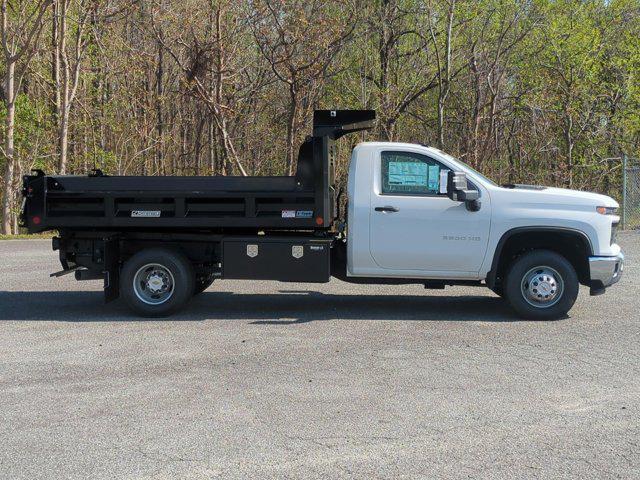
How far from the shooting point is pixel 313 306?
9891 mm

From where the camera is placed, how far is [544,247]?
8992 millimetres

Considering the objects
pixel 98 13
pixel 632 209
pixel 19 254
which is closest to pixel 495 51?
pixel 632 209

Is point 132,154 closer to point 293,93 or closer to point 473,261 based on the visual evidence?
point 293,93

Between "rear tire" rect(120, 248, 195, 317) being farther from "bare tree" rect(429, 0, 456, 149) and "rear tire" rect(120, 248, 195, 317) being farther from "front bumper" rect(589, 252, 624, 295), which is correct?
"bare tree" rect(429, 0, 456, 149)

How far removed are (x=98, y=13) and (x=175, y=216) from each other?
18765mm

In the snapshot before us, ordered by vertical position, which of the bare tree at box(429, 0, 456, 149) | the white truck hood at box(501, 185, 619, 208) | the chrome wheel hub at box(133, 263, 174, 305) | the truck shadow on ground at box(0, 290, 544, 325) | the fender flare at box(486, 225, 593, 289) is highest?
the bare tree at box(429, 0, 456, 149)

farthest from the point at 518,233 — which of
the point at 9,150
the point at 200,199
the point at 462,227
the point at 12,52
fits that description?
the point at 12,52

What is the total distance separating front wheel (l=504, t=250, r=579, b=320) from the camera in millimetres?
8727

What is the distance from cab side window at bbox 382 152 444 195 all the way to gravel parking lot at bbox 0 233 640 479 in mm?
1584

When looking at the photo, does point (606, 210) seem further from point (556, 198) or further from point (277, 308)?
point (277, 308)

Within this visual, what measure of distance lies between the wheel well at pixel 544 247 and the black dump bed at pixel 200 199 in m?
2.12

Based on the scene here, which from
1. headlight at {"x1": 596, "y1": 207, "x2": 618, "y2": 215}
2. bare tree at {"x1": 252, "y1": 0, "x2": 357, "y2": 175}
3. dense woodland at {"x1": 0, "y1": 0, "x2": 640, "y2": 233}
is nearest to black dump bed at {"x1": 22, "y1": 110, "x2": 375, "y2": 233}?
headlight at {"x1": 596, "y1": 207, "x2": 618, "y2": 215}

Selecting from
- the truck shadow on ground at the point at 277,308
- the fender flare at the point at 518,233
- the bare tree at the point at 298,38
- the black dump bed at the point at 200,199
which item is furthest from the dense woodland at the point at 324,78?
the fender flare at the point at 518,233

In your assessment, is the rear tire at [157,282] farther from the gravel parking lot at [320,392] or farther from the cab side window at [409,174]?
the cab side window at [409,174]
